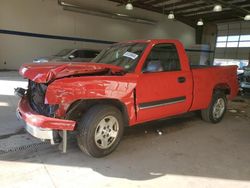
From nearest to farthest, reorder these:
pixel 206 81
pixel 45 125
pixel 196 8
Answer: pixel 45 125, pixel 206 81, pixel 196 8

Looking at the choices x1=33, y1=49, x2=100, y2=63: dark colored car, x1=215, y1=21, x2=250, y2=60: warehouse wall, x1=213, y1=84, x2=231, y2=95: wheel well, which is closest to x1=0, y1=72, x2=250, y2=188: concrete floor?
x1=213, y1=84, x2=231, y2=95: wheel well

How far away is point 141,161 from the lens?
321 cm

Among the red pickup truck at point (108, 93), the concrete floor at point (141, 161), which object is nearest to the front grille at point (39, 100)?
the red pickup truck at point (108, 93)

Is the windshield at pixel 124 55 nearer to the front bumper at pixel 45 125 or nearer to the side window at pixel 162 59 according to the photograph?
the side window at pixel 162 59

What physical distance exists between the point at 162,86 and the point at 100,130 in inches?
48.2

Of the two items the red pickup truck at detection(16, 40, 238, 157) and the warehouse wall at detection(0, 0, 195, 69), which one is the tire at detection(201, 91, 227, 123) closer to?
the red pickup truck at detection(16, 40, 238, 157)

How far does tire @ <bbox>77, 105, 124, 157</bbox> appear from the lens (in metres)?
3.03

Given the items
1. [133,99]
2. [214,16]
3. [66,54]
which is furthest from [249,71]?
[214,16]

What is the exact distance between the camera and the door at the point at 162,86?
356 cm

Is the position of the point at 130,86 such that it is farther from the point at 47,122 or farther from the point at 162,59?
the point at 47,122

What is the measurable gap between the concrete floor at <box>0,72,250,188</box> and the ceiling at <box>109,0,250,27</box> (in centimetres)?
1076

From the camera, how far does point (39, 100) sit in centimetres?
329

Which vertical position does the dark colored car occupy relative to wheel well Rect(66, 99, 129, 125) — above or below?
above

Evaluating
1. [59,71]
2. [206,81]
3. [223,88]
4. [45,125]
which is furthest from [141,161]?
[223,88]
